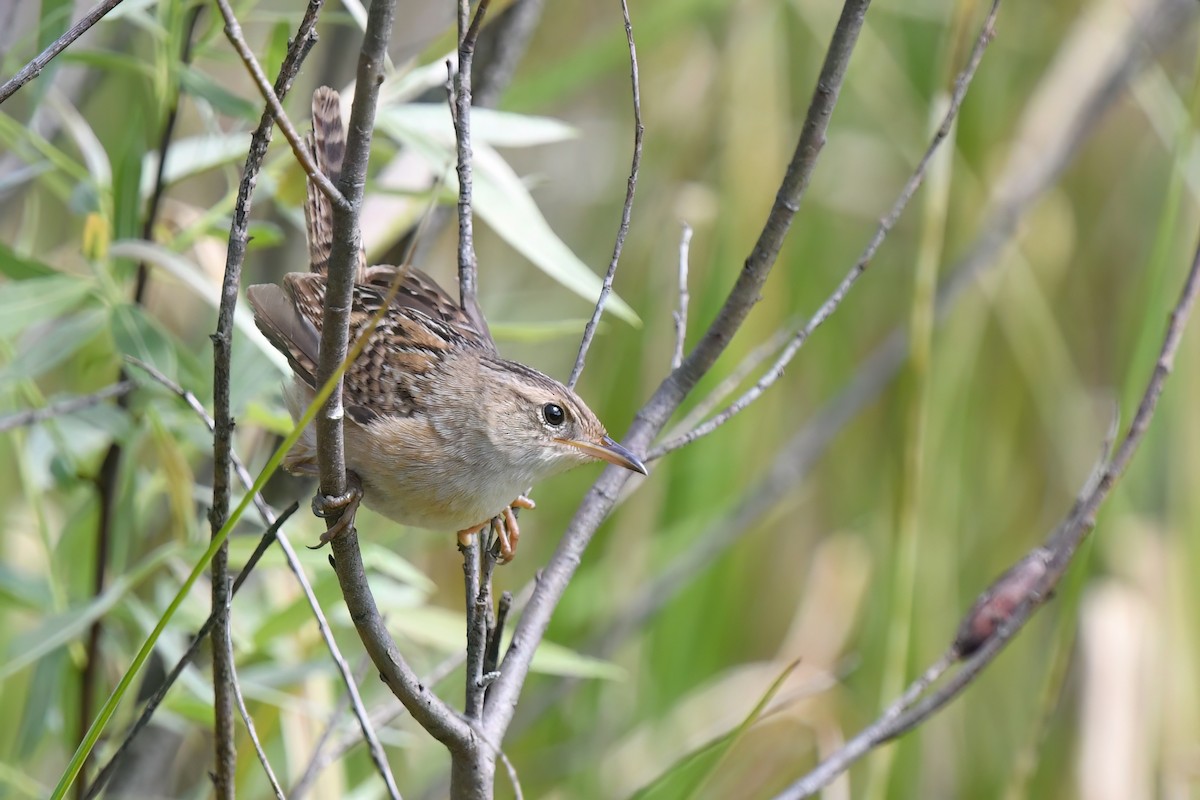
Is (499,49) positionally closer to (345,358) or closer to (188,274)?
(188,274)

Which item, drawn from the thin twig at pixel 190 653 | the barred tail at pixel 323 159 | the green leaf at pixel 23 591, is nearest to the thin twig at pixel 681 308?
the barred tail at pixel 323 159

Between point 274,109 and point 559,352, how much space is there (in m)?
3.28

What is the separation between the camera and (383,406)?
2.21 m

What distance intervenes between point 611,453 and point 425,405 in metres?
0.37

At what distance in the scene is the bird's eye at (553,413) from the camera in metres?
2.27

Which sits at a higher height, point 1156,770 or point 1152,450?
point 1152,450

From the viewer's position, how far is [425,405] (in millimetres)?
2236

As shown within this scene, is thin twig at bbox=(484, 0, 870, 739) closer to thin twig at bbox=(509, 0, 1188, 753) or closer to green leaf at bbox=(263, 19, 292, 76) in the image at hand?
green leaf at bbox=(263, 19, 292, 76)

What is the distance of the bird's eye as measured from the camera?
7.46ft

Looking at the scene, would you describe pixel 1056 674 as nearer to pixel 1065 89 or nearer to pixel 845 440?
pixel 845 440

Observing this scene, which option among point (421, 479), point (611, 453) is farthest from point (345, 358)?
point (611, 453)

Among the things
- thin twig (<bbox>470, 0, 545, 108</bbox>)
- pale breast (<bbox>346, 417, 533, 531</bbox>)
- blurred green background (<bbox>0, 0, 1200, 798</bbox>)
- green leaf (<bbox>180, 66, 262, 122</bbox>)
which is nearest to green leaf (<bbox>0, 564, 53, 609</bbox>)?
blurred green background (<bbox>0, 0, 1200, 798</bbox>)

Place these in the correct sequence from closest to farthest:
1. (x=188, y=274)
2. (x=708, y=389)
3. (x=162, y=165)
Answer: (x=188, y=274) → (x=162, y=165) → (x=708, y=389)

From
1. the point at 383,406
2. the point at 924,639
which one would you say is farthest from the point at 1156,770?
the point at 383,406
